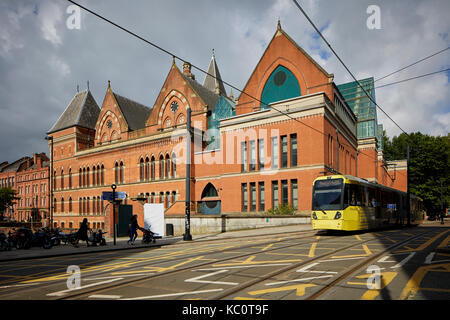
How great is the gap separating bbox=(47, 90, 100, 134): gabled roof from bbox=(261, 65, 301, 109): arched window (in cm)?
3088

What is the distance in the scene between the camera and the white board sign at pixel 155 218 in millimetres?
25297

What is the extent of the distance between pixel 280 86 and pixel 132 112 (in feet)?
80.1

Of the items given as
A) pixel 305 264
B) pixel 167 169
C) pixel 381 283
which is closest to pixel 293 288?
pixel 381 283

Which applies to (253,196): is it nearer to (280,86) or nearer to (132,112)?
(280,86)

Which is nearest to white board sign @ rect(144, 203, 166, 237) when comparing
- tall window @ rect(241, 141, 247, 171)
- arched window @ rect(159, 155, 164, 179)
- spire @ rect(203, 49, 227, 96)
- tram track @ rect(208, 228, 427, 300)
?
tall window @ rect(241, 141, 247, 171)

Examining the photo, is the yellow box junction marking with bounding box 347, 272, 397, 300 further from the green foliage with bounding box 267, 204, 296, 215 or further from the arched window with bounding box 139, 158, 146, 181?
the arched window with bounding box 139, 158, 146, 181

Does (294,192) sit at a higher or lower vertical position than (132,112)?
lower

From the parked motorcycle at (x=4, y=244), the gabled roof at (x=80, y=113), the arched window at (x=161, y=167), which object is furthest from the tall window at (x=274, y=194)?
the gabled roof at (x=80, y=113)

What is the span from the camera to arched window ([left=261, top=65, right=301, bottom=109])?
102 ft

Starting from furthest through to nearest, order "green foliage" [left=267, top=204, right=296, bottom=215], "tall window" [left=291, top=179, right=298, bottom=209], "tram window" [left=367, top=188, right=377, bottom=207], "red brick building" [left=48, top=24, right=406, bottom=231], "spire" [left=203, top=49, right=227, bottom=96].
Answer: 1. "spire" [left=203, top=49, right=227, bottom=96]
2. "red brick building" [left=48, top=24, right=406, bottom=231]
3. "tall window" [left=291, top=179, right=298, bottom=209]
4. "green foliage" [left=267, top=204, right=296, bottom=215]
5. "tram window" [left=367, top=188, right=377, bottom=207]

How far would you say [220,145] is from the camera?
115 ft

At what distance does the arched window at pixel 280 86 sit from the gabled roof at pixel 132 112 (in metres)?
20.8

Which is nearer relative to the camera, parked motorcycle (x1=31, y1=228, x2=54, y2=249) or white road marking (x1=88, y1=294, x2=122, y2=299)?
white road marking (x1=88, y1=294, x2=122, y2=299)

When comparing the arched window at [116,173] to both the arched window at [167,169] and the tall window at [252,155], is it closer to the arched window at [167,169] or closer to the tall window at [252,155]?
the arched window at [167,169]
